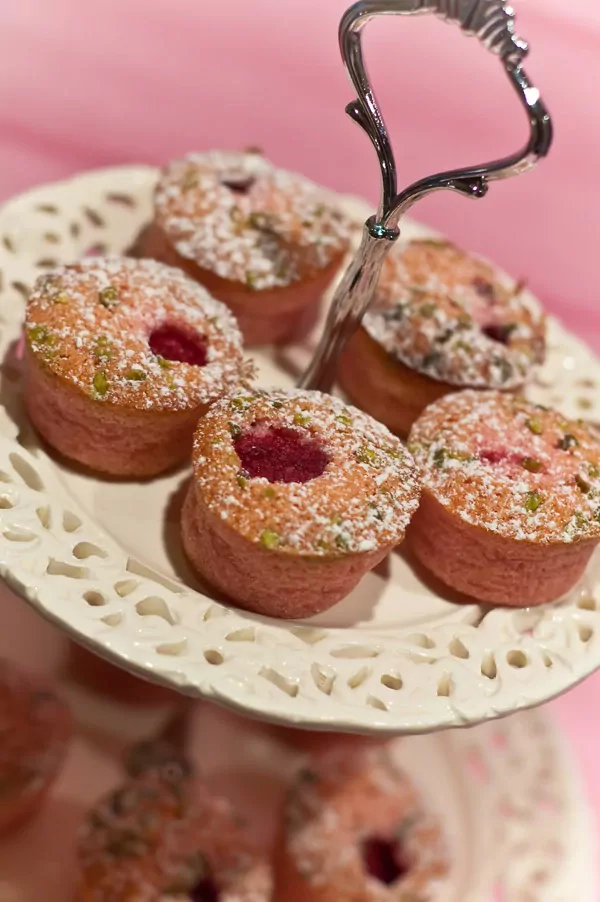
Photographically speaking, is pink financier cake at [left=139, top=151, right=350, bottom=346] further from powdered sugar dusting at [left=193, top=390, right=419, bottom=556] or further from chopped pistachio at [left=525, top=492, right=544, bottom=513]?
chopped pistachio at [left=525, top=492, right=544, bottom=513]

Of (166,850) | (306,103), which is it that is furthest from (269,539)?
(306,103)

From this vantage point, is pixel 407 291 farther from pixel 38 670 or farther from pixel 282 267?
pixel 38 670

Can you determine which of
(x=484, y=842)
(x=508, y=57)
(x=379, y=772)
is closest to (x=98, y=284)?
(x=508, y=57)

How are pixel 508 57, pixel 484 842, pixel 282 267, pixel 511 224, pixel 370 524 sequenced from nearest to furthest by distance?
pixel 508 57 < pixel 370 524 < pixel 282 267 < pixel 484 842 < pixel 511 224

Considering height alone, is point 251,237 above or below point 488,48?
below

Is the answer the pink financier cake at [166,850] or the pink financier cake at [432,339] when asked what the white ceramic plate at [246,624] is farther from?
the pink financier cake at [166,850]

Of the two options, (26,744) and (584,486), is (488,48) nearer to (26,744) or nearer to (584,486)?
(584,486)

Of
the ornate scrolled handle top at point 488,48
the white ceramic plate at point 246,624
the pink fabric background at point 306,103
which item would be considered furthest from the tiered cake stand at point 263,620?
the pink fabric background at point 306,103
